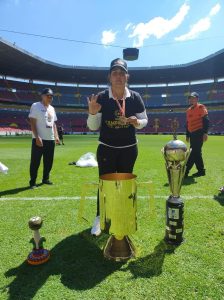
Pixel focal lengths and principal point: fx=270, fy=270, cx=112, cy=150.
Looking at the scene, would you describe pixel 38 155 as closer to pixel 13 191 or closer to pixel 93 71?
pixel 13 191

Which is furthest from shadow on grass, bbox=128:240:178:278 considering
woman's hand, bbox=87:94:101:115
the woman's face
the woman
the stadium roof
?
the stadium roof

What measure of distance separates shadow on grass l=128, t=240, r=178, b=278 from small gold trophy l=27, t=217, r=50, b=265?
2.78ft

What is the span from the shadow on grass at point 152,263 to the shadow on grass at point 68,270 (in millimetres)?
171

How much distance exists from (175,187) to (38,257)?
162cm

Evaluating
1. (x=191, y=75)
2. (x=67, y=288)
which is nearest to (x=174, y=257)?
(x=67, y=288)

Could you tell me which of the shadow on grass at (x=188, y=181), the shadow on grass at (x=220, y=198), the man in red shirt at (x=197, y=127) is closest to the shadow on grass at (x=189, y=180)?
the shadow on grass at (x=188, y=181)

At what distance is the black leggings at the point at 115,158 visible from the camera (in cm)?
343

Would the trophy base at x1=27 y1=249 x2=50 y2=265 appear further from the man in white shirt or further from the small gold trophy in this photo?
the man in white shirt

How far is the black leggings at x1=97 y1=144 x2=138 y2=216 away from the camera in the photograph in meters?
3.43

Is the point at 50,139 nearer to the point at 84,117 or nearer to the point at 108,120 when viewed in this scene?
the point at 108,120

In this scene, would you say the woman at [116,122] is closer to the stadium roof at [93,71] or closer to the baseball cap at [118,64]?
the baseball cap at [118,64]

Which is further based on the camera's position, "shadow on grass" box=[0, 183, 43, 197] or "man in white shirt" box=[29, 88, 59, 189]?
"man in white shirt" box=[29, 88, 59, 189]

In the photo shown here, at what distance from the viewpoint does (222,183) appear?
6.25 meters

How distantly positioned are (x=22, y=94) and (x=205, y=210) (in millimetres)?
58934
